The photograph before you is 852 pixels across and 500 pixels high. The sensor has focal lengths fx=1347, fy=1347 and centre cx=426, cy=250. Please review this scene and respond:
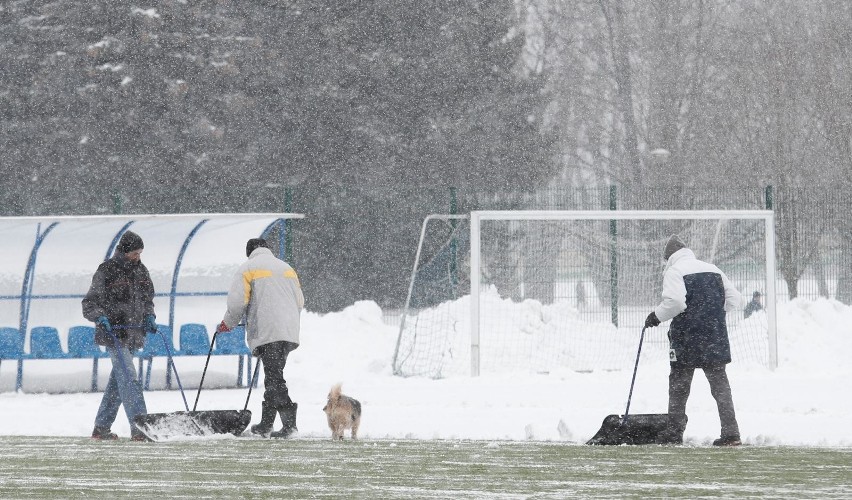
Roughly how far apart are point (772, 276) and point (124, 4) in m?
19.1

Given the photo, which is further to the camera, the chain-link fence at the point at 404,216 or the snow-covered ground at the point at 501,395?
the chain-link fence at the point at 404,216

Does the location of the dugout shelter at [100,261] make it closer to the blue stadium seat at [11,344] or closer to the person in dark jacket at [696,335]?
the blue stadium seat at [11,344]

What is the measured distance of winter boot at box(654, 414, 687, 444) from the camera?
412 inches

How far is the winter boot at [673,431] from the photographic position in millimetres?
10456

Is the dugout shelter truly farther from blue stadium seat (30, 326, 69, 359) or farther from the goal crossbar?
the goal crossbar

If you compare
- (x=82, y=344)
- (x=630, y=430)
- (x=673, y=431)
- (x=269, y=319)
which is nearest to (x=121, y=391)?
Answer: (x=269, y=319)

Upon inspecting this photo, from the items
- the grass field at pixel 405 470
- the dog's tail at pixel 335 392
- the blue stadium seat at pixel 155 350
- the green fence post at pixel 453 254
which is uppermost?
the green fence post at pixel 453 254

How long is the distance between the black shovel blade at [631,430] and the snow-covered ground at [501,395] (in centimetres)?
45

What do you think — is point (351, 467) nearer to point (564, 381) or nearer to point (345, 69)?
point (564, 381)

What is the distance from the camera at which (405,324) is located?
18.9 meters

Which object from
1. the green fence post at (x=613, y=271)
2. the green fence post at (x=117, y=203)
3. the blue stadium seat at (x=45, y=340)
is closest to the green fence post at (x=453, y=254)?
the green fence post at (x=613, y=271)

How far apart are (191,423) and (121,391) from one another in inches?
25.1

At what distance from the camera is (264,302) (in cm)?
Result: 1112

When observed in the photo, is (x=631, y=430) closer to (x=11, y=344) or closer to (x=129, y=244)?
(x=129, y=244)
